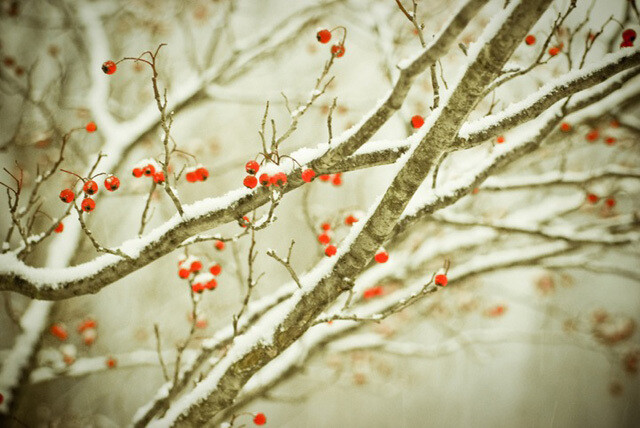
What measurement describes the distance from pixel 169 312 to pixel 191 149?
4441 millimetres

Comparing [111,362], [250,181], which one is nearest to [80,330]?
[111,362]

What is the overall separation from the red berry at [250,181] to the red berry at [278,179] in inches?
4.8

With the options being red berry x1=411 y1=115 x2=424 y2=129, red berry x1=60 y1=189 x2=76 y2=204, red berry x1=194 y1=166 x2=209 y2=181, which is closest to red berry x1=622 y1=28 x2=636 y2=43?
red berry x1=411 y1=115 x2=424 y2=129

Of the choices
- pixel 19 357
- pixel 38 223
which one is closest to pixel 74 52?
pixel 38 223

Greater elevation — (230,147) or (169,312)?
(230,147)

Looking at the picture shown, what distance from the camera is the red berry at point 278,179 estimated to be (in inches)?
68.1

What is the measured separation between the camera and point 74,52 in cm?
606

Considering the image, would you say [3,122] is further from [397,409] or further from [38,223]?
[397,409]

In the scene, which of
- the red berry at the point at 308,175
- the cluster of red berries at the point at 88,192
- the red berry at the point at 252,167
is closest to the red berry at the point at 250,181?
the red berry at the point at 252,167

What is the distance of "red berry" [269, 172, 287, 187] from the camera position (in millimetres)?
1729

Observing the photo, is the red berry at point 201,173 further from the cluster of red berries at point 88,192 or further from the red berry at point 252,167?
the red berry at point 252,167

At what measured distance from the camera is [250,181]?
5.91 ft

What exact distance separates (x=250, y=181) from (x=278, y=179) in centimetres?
16

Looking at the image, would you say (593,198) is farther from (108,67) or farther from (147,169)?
(108,67)
